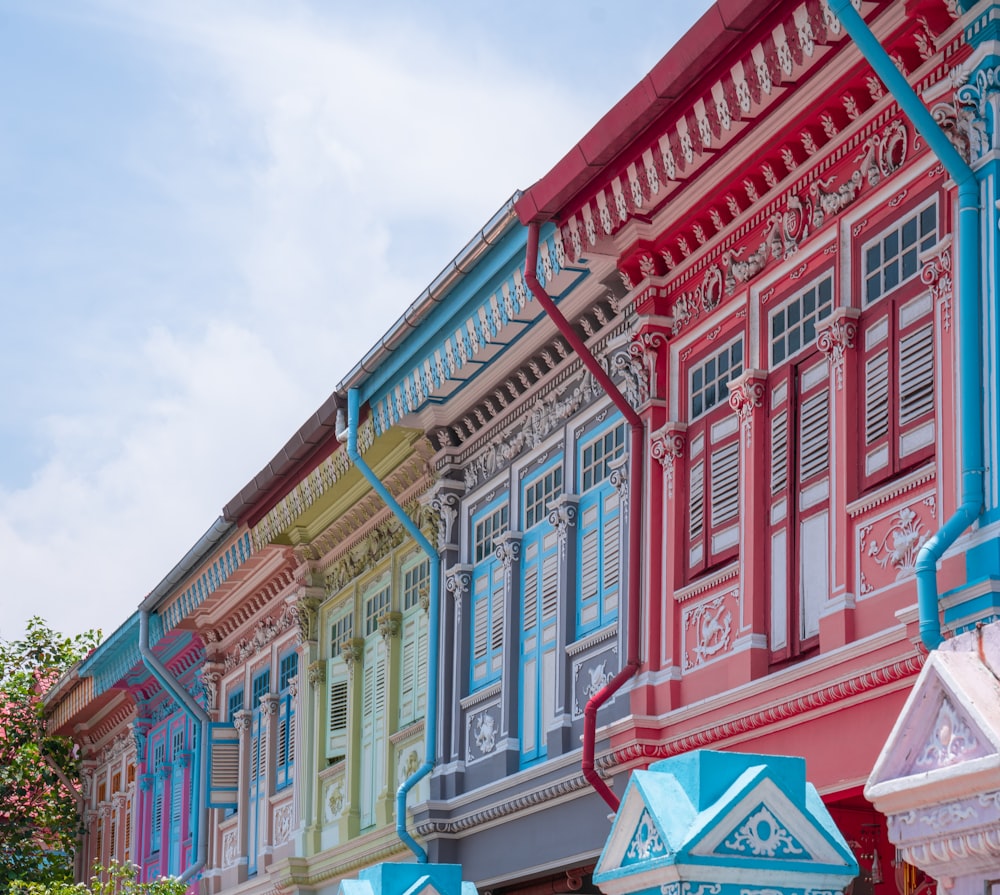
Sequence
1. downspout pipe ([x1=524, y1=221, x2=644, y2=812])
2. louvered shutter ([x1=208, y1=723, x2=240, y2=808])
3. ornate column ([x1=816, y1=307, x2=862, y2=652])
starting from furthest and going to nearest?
louvered shutter ([x1=208, y1=723, x2=240, y2=808]), downspout pipe ([x1=524, y1=221, x2=644, y2=812]), ornate column ([x1=816, y1=307, x2=862, y2=652])

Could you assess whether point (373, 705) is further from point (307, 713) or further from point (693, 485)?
point (693, 485)

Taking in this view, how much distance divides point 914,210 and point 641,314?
2944 millimetres

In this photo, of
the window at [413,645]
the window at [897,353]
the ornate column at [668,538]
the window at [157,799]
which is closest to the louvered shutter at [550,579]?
the ornate column at [668,538]

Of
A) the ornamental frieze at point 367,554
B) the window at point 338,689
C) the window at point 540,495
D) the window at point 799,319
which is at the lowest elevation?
the window at point 799,319

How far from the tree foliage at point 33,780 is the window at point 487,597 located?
1534 centimetres

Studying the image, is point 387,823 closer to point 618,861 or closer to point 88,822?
point 618,861

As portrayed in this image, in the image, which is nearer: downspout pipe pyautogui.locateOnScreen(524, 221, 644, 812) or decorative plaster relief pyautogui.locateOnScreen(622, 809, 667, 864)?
decorative plaster relief pyautogui.locateOnScreen(622, 809, 667, 864)

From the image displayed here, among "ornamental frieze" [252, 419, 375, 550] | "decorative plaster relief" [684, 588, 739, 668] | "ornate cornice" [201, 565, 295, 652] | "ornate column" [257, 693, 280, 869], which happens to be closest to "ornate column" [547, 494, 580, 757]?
"decorative plaster relief" [684, 588, 739, 668]

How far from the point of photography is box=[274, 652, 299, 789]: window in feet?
64.8

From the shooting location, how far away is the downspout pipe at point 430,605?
50.0 ft

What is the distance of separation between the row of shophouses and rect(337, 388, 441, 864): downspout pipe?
0.03 meters

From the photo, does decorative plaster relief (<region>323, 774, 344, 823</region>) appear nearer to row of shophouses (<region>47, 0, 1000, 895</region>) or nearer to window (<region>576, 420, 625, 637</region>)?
row of shophouses (<region>47, 0, 1000, 895</region>)

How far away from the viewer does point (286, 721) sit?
793 inches

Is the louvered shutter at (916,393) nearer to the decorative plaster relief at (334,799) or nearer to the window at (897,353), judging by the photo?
the window at (897,353)
